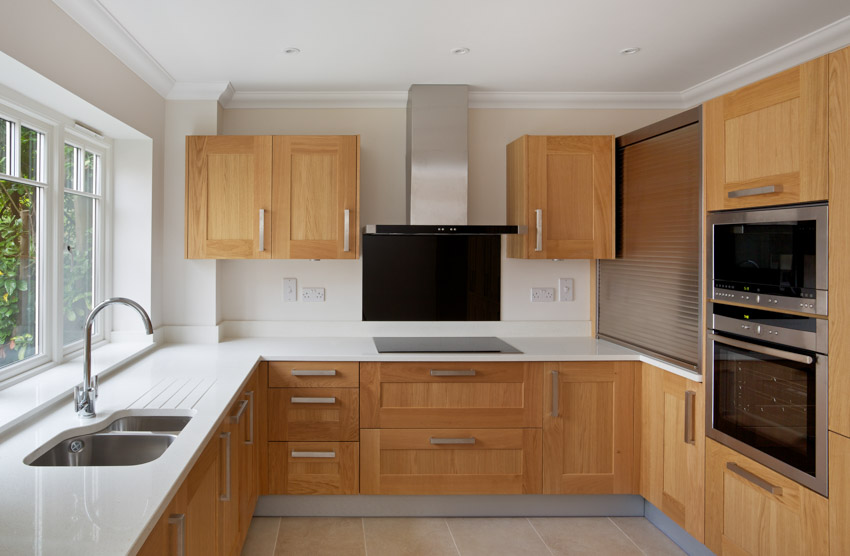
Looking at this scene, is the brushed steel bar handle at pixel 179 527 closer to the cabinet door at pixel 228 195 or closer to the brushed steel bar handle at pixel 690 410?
the cabinet door at pixel 228 195

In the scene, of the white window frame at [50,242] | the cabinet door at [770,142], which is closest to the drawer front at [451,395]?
the cabinet door at [770,142]

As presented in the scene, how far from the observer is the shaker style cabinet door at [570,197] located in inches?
123

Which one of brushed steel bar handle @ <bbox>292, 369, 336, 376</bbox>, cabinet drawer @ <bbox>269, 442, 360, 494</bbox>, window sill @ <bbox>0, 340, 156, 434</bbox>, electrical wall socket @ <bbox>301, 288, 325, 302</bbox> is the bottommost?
cabinet drawer @ <bbox>269, 442, 360, 494</bbox>

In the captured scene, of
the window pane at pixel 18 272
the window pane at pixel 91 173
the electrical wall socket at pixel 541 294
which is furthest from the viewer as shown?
the electrical wall socket at pixel 541 294

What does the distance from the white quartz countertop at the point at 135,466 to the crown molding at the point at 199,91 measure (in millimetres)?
1379

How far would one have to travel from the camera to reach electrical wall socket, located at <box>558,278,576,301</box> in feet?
11.6

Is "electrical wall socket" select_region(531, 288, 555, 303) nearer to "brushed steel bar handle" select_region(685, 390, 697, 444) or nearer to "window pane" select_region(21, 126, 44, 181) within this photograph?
"brushed steel bar handle" select_region(685, 390, 697, 444)

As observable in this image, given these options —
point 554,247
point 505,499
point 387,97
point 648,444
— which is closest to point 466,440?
point 505,499

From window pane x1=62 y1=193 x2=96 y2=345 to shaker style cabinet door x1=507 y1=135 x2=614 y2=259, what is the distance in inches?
87.8

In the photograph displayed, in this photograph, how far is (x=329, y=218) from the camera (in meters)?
3.09

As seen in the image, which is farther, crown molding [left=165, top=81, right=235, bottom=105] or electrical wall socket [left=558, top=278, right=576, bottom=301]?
electrical wall socket [left=558, top=278, right=576, bottom=301]

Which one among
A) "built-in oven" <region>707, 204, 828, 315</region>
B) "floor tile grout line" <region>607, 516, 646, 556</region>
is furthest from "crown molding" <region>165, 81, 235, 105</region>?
"floor tile grout line" <region>607, 516, 646, 556</region>

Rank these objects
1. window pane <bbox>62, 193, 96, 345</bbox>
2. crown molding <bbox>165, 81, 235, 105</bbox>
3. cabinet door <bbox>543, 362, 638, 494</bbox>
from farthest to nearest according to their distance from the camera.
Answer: crown molding <bbox>165, 81, 235, 105</bbox> → cabinet door <bbox>543, 362, 638, 494</bbox> → window pane <bbox>62, 193, 96, 345</bbox>

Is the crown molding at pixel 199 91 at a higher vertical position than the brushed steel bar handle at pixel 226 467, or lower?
higher
